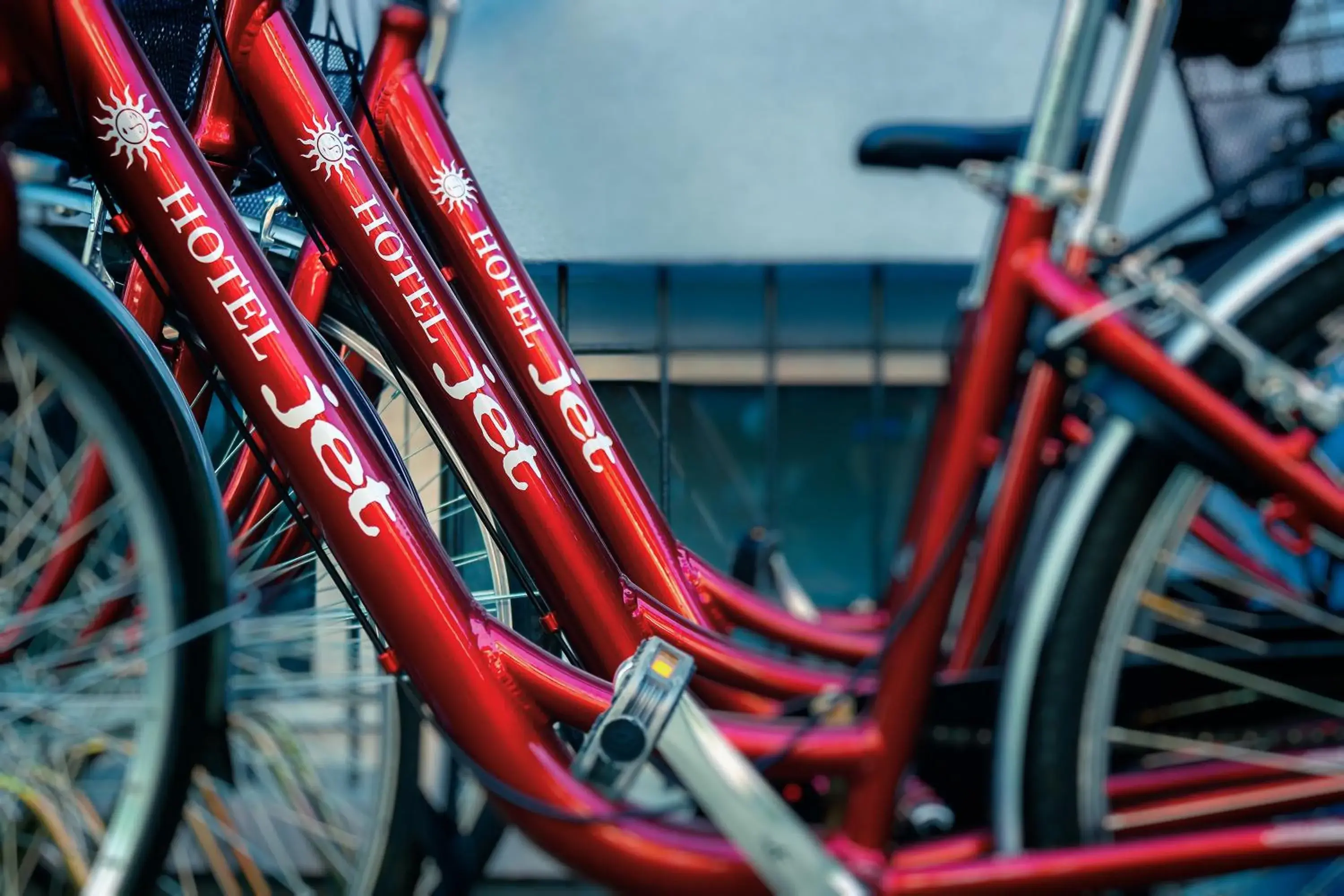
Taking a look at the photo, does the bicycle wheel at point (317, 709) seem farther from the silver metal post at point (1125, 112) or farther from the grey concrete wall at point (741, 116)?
the silver metal post at point (1125, 112)

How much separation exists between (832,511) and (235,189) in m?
0.94

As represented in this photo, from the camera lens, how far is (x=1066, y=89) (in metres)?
0.71

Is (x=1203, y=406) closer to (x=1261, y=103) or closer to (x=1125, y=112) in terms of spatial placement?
(x=1125, y=112)

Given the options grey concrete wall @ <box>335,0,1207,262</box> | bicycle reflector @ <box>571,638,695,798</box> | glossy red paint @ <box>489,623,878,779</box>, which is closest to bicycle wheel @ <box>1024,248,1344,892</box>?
glossy red paint @ <box>489,623,878,779</box>

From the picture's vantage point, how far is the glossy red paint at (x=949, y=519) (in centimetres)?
69

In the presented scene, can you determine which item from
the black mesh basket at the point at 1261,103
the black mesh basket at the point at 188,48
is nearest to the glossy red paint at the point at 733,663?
the black mesh basket at the point at 188,48

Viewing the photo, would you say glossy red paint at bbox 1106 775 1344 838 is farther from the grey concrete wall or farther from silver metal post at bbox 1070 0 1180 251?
the grey concrete wall

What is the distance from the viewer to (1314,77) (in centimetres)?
96

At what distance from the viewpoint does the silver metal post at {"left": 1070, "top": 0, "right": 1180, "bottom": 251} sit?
2.34 feet

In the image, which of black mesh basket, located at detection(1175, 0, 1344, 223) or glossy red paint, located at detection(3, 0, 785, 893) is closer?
glossy red paint, located at detection(3, 0, 785, 893)

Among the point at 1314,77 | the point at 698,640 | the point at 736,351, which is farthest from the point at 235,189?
the point at 1314,77

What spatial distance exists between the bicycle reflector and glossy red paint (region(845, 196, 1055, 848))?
139 millimetres

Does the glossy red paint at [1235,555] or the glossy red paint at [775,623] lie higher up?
the glossy red paint at [1235,555]

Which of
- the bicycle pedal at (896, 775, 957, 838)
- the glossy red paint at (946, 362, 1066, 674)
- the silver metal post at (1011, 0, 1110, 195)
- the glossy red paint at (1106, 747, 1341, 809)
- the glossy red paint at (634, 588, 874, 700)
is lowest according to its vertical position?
the bicycle pedal at (896, 775, 957, 838)
